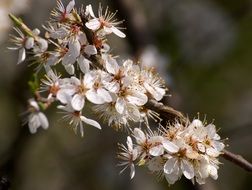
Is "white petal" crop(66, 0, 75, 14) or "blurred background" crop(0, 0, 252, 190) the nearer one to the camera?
"white petal" crop(66, 0, 75, 14)

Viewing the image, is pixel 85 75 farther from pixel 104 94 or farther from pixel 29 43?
pixel 29 43

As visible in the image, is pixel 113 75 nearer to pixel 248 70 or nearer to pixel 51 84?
pixel 51 84

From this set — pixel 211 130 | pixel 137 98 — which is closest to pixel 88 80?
pixel 137 98

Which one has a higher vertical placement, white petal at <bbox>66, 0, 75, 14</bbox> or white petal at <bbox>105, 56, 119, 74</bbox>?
white petal at <bbox>66, 0, 75, 14</bbox>

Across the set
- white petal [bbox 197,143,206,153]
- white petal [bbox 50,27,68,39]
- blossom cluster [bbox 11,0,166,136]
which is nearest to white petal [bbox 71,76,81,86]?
blossom cluster [bbox 11,0,166,136]

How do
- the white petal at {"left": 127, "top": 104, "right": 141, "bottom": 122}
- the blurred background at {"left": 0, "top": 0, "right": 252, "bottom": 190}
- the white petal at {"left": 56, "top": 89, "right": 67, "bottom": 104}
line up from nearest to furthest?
the white petal at {"left": 56, "top": 89, "right": 67, "bottom": 104} < the white petal at {"left": 127, "top": 104, "right": 141, "bottom": 122} < the blurred background at {"left": 0, "top": 0, "right": 252, "bottom": 190}

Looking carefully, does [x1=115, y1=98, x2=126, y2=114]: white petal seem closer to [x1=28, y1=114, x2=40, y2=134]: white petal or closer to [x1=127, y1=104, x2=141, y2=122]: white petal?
[x1=127, y1=104, x2=141, y2=122]: white petal

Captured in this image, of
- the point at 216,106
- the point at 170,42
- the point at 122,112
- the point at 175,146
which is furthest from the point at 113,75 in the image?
the point at 216,106
